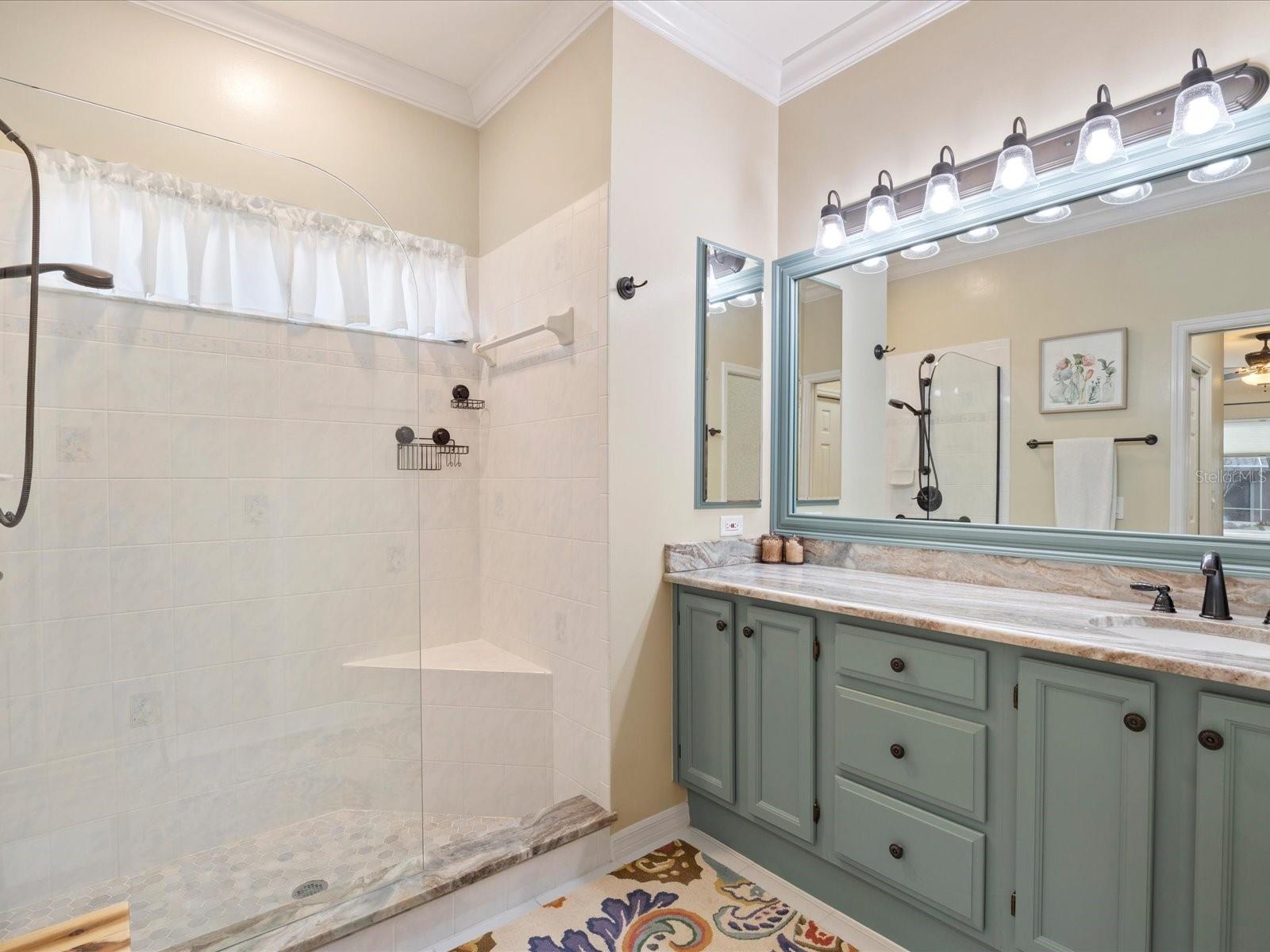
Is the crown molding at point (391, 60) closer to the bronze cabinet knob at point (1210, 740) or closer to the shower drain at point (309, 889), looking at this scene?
the bronze cabinet knob at point (1210, 740)

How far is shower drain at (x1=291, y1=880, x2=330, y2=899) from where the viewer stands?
162 cm

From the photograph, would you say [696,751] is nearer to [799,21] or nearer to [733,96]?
[733,96]

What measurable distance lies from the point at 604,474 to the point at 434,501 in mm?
917

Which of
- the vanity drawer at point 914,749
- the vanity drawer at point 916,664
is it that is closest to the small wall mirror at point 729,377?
the vanity drawer at point 916,664

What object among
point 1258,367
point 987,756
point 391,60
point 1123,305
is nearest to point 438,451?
point 391,60

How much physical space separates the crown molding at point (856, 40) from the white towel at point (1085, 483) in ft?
4.68

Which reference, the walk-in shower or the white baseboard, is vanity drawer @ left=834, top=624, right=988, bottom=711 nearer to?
the white baseboard

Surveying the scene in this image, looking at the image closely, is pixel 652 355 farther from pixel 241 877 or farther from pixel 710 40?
pixel 241 877

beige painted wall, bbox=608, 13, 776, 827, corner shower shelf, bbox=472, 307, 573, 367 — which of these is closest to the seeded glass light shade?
beige painted wall, bbox=608, 13, 776, 827

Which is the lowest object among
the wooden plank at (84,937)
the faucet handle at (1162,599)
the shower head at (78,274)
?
the wooden plank at (84,937)

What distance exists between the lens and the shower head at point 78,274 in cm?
136

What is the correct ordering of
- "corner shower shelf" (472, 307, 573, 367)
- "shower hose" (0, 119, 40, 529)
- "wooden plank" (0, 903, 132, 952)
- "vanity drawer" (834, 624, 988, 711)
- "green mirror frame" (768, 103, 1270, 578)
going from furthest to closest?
1. "corner shower shelf" (472, 307, 573, 367)
2. "green mirror frame" (768, 103, 1270, 578)
3. "vanity drawer" (834, 624, 988, 711)
4. "shower hose" (0, 119, 40, 529)
5. "wooden plank" (0, 903, 132, 952)

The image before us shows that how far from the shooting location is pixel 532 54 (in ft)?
7.98

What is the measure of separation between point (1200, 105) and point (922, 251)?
763mm
